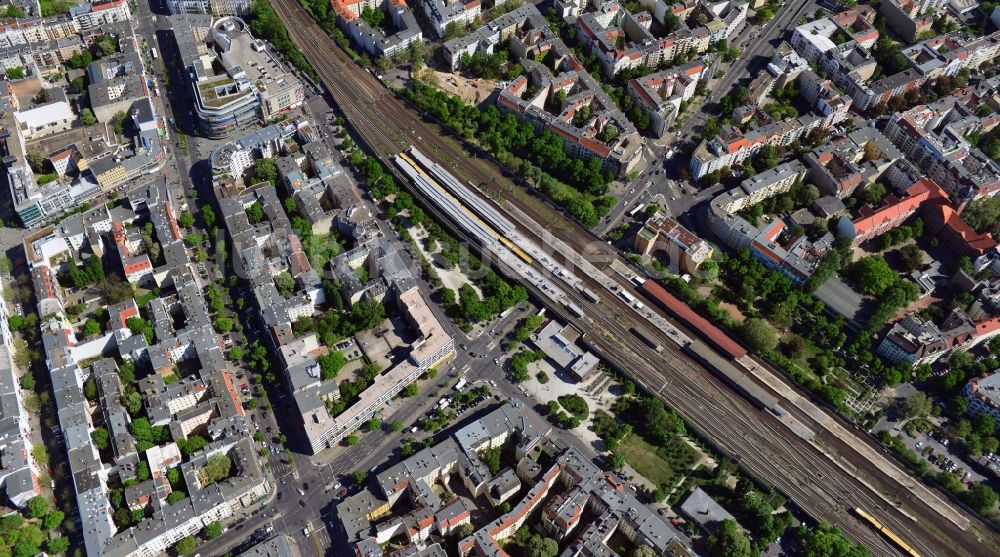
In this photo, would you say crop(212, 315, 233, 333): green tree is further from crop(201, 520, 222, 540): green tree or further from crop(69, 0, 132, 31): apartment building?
crop(69, 0, 132, 31): apartment building

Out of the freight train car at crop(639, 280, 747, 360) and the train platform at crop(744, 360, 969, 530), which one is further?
the freight train car at crop(639, 280, 747, 360)

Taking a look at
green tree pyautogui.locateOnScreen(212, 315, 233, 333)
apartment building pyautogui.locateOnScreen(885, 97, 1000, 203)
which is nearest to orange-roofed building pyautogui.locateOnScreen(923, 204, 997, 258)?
apartment building pyautogui.locateOnScreen(885, 97, 1000, 203)

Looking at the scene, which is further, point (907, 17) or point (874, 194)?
point (907, 17)

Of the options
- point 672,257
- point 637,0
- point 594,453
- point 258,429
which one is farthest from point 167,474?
point 637,0

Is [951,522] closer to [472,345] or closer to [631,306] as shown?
[631,306]

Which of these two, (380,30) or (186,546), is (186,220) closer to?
(186,546)

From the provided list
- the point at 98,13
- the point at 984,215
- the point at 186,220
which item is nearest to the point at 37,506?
the point at 186,220
